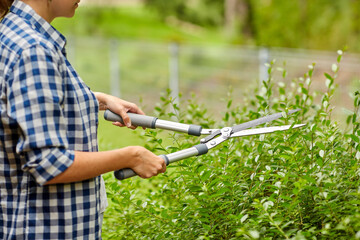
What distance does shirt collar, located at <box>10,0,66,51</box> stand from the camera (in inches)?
72.7

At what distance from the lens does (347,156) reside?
8.17ft

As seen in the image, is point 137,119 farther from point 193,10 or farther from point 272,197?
point 193,10

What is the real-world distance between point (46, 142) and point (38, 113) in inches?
3.6

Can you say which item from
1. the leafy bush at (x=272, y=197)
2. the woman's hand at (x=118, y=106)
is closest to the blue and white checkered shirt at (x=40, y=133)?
the woman's hand at (x=118, y=106)

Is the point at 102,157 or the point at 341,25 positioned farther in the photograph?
the point at 341,25

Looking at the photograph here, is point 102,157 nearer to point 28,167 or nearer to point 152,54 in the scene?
point 28,167

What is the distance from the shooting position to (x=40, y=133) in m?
1.68

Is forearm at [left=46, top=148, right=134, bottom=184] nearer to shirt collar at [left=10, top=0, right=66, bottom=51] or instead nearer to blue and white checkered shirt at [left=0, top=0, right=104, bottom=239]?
blue and white checkered shirt at [left=0, top=0, right=104, bottom=239]

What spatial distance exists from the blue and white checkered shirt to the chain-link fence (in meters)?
4.88

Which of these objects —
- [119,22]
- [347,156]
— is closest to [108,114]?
[347,156]

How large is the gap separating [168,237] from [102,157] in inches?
29.6

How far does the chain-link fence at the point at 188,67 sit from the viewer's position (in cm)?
690

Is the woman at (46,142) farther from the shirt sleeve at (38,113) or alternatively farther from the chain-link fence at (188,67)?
the chain-link fence at (188,67)

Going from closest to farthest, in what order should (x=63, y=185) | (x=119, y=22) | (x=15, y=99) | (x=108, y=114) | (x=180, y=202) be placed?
(x=15, y=99) → (x=63, y=185) → (x=108, y=114) → (x=180, y=202) → (x=119, y=22)
